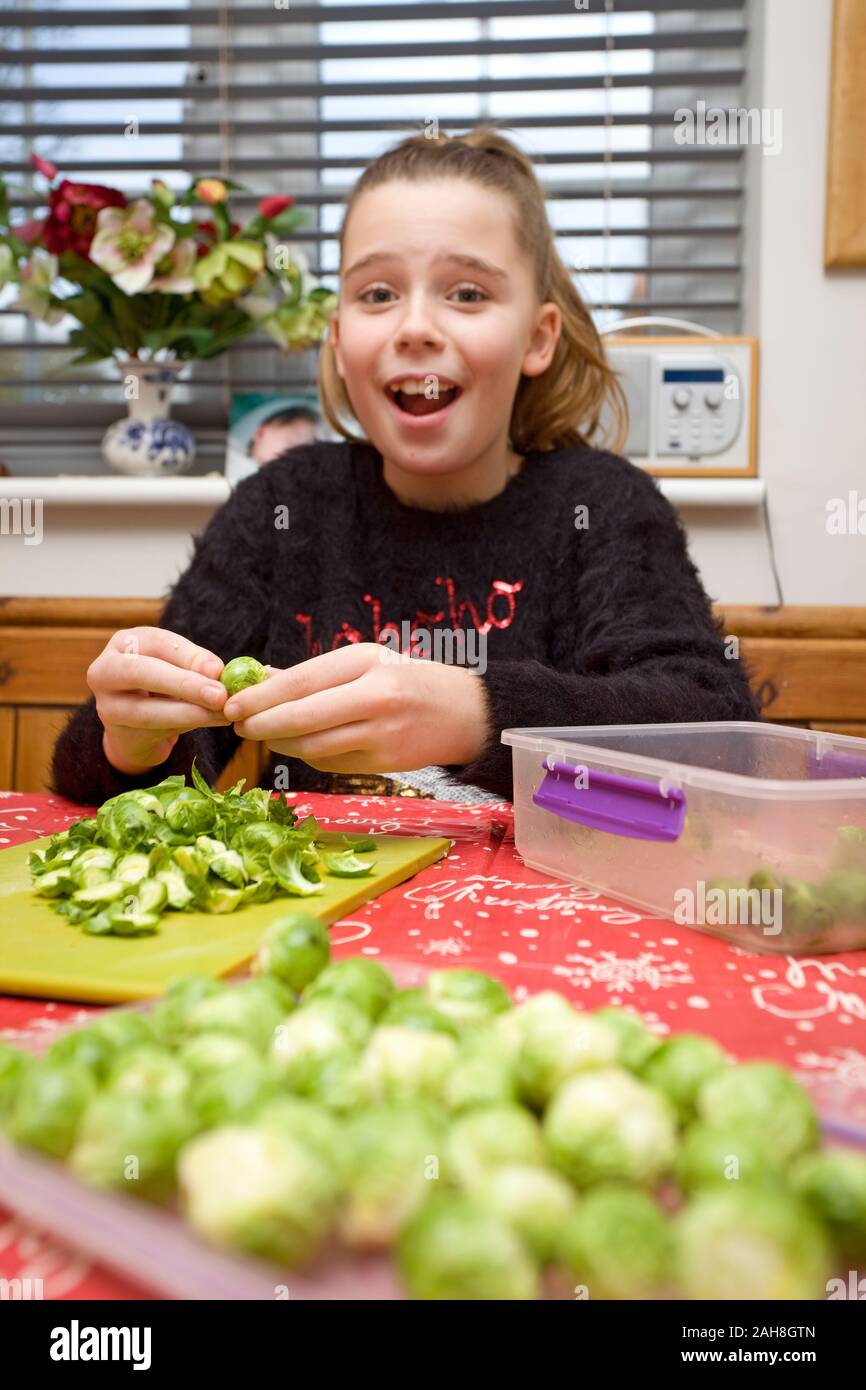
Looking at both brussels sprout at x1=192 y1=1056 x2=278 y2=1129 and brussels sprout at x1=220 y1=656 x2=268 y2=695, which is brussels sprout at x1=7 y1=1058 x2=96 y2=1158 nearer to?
brussels sprout at x1=192 y1=1056 x2=278 y2=1129

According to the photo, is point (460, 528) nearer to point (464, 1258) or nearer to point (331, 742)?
point (331, 742)

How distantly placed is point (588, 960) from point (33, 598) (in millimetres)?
1764

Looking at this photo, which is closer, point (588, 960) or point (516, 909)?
point (588, 960)

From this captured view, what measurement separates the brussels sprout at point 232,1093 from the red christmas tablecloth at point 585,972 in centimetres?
6

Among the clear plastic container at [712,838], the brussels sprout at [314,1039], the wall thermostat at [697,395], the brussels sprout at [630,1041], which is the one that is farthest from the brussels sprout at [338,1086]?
the wall thermostat at [697,395]

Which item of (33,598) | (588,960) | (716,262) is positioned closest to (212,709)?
(588,960)

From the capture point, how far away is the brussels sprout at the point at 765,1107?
0.41 metres

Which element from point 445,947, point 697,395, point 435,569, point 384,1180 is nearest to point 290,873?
point 445,947

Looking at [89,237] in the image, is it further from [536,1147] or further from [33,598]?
[536,1147]

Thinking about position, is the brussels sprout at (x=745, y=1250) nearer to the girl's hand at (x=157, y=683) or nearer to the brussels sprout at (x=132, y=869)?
the brussels sprout at (x=132, y=869)

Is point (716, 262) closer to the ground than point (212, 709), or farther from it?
farther from it

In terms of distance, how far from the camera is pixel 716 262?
2400 mm
